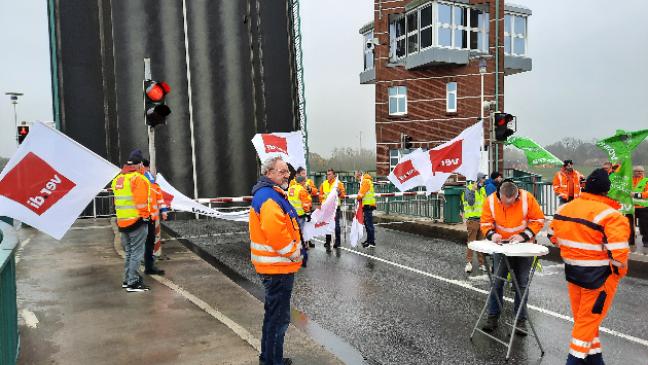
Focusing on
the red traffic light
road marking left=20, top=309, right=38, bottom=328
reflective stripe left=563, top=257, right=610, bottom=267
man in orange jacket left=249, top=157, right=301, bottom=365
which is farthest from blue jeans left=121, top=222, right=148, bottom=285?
reflective stripe left=563, top=257, right=610, bottom=267

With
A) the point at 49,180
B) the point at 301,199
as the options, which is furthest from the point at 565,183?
the point at 49,180

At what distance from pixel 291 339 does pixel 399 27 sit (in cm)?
2921

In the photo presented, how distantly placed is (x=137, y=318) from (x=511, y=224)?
4169 mm

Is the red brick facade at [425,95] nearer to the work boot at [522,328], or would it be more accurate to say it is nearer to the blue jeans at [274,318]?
the work boot at [522,328]

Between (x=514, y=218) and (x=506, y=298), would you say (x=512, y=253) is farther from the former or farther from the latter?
(x=506, y=298)

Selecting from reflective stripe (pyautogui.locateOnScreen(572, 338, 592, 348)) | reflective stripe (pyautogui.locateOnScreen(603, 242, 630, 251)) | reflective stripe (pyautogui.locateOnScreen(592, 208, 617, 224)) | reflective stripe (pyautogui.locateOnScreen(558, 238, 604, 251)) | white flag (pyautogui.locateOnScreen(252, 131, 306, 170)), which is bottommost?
reflective stripe (pyautogui.locateOnScreen(572, 338, 592, 348))

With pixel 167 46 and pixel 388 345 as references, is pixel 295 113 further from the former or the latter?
pixel 388 345

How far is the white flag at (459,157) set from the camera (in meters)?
10.00

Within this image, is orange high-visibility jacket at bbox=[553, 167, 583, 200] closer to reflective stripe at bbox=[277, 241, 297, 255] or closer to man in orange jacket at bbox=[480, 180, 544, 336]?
man in orange jacket at bbox=[480, 180, 544, 336]

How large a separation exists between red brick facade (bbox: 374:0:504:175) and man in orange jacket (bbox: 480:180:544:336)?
80.0 feet

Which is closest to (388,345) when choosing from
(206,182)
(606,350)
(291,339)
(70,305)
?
(291,339)

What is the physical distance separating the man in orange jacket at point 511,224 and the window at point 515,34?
2967 centimetres

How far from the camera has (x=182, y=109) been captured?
48.6 ft

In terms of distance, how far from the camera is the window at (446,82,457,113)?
29484mm
